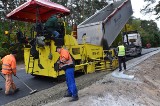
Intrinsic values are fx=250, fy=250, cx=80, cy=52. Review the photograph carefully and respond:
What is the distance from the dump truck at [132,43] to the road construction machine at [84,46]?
3.52 m

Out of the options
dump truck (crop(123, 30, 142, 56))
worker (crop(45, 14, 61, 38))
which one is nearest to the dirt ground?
worker (crop(45, 14, 61, 38))

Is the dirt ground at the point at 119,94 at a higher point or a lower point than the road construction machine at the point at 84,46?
lower

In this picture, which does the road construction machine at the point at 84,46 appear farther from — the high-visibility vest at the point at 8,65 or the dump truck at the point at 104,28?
the high-visibility vest at the point at 8,65

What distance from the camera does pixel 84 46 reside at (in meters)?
10.3

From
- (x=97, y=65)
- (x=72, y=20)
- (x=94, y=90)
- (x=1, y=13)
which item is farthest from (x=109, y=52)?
(x=72, y=20)

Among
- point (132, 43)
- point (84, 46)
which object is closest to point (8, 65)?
point (84, 46)

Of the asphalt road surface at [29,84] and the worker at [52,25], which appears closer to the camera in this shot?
the asphalt road surface at [29,84]

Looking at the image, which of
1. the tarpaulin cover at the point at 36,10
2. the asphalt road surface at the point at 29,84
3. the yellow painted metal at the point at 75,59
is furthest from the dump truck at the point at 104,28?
the asphalt road surface at the point at 29,84

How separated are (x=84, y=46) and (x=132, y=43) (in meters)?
8.96

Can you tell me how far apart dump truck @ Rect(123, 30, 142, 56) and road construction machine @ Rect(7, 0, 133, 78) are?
3.52 meters

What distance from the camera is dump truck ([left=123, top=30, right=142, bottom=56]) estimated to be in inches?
680

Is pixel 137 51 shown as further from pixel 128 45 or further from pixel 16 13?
pixel 16 13

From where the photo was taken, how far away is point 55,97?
6.77 metres

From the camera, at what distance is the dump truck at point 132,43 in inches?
680
